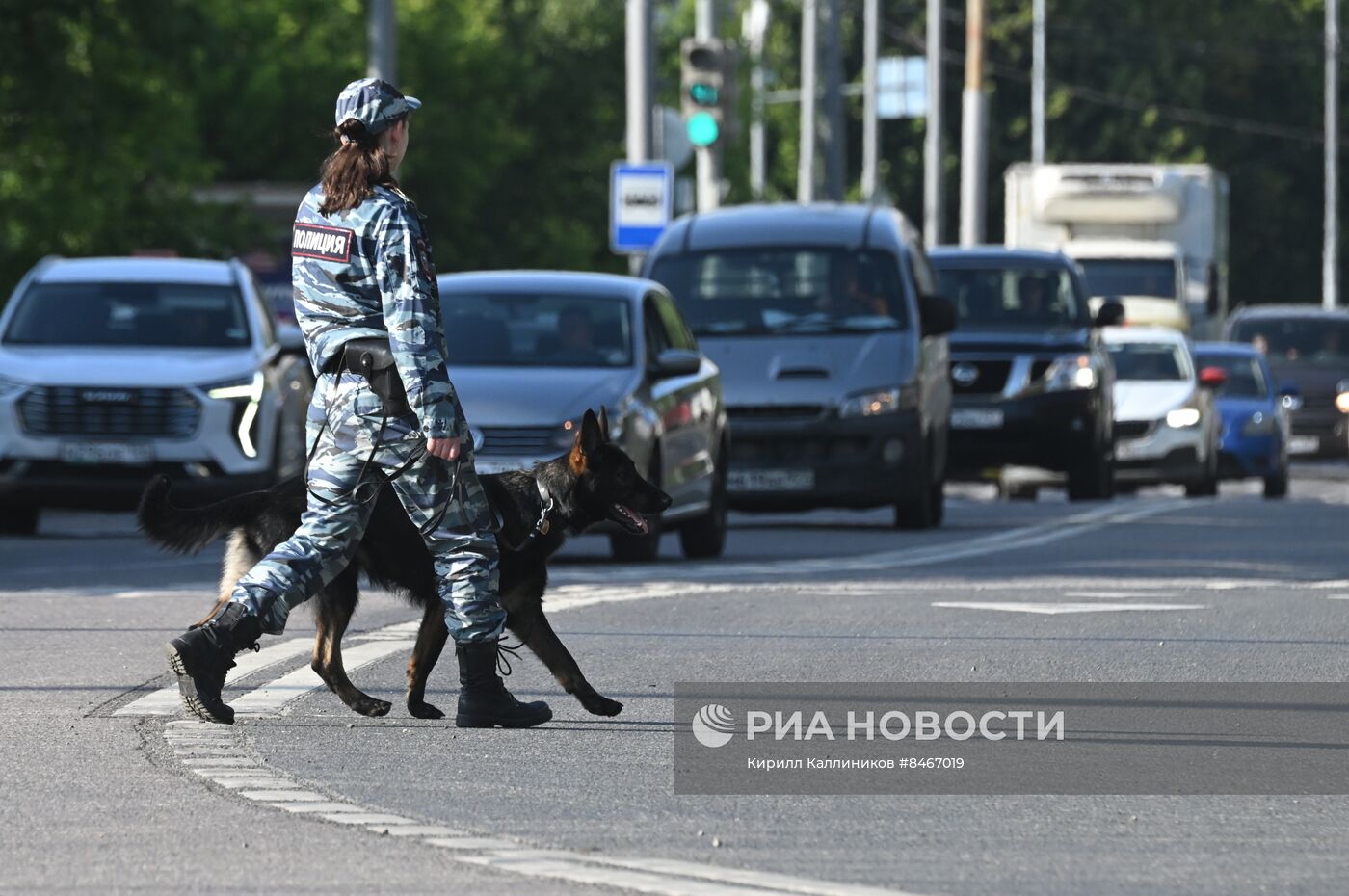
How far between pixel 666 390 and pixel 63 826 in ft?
32.3

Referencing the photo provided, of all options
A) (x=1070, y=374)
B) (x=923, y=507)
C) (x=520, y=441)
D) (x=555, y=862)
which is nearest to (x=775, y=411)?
(x=923, y=507)

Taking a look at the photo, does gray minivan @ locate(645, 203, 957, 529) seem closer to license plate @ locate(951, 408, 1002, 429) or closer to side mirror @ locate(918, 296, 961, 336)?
side mirror @ locate(918, 296, 961, 336)

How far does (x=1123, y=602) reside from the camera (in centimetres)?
1417

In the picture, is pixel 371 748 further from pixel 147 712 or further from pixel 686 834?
pixel 686 834

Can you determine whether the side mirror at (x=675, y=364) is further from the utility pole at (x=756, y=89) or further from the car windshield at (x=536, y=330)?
the utility pole at (x=756, y=89)

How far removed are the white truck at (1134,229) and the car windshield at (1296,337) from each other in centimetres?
173

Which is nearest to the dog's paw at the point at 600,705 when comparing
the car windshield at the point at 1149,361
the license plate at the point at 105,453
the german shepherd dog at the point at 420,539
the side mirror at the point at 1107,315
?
the german shepherd dog at the point at 420,539

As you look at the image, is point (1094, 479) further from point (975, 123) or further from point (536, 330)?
point (975, 123)

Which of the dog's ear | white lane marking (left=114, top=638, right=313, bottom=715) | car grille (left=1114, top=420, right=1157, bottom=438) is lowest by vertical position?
car grille (left=1114, top=420, right=1157, bottom=438)

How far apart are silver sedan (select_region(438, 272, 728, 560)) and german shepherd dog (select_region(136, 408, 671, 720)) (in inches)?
243

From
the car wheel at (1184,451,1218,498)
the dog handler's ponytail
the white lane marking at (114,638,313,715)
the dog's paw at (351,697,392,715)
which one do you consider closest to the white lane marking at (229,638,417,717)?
the white lane marking at (114,638,313,715)

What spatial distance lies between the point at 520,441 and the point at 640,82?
15622 mm

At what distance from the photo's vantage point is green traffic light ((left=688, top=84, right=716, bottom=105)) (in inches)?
1180

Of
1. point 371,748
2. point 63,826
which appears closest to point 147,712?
point 371,748
